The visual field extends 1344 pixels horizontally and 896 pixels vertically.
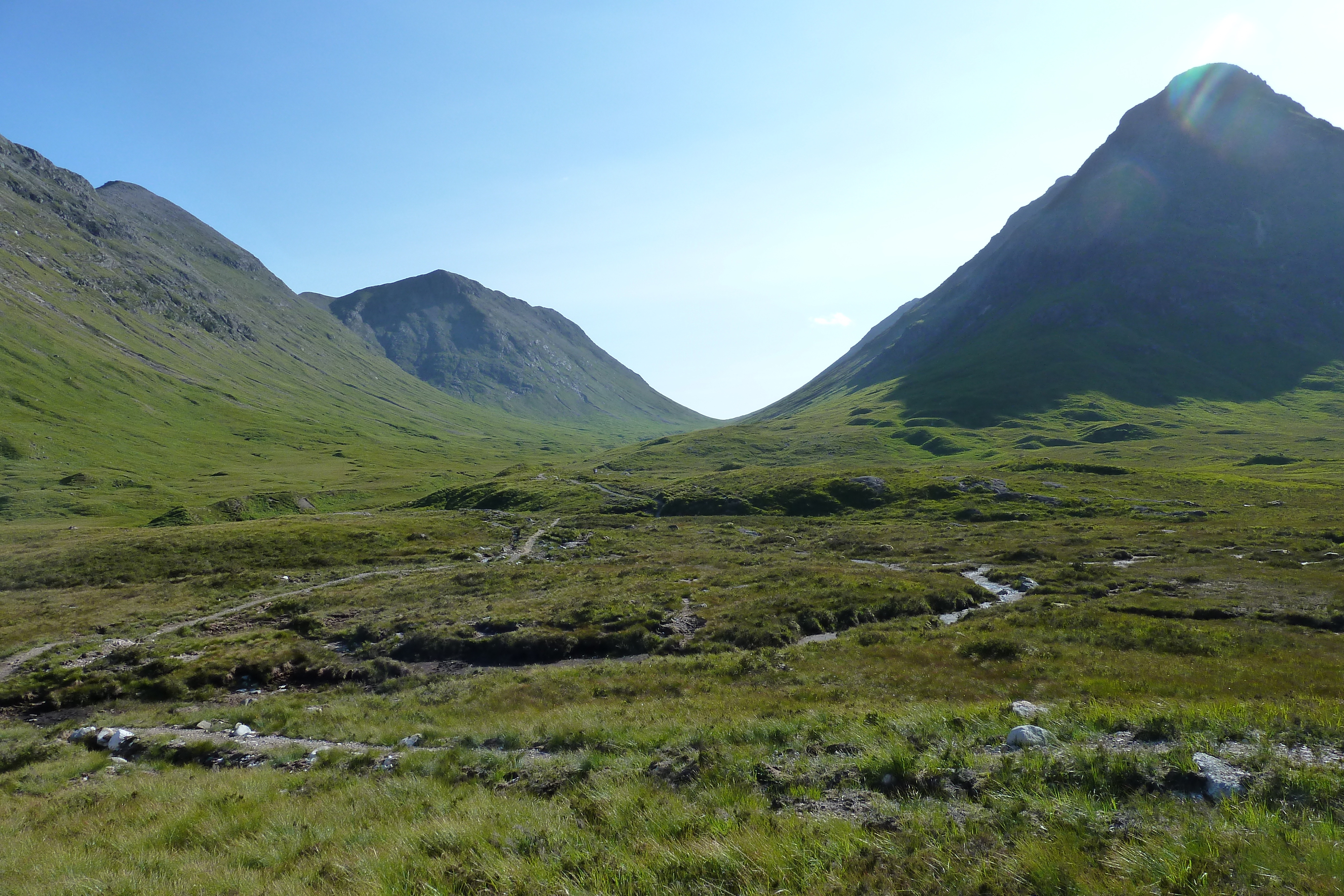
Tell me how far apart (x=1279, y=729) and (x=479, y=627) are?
3557 centimetres

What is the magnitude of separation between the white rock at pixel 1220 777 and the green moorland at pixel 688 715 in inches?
5.7

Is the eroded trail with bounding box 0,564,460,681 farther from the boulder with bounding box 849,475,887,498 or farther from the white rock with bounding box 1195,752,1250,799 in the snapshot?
the boulder with bounding box 849,475,887,498

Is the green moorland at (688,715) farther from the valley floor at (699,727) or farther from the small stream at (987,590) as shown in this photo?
the small stream at (987,590)

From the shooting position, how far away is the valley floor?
310 inches

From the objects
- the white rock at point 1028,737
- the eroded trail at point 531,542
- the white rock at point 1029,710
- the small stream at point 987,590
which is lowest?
the eroded trail at point 531,542

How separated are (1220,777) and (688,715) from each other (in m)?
13.2

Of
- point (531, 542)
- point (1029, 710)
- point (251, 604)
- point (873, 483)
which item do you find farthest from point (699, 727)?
point (873, 483)

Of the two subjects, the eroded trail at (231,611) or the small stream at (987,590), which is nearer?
the eroded trail at (231,611)

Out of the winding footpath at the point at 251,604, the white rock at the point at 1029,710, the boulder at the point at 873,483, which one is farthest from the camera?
the boulder at the point at 873,483

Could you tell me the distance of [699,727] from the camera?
54.4ft

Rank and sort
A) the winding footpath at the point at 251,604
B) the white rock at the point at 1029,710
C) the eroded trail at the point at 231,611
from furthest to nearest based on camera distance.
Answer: the winding footpath at the point at 251,604
the eroded trail at the point at 231,611
the white rock at the point at 1029,710

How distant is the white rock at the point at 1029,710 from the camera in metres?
14.0

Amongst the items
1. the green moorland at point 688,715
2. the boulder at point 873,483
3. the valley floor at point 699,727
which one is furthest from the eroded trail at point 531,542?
the boulder at point 873,483

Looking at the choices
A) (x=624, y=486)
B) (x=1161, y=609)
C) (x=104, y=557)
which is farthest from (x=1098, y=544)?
(x=104, y=557)
